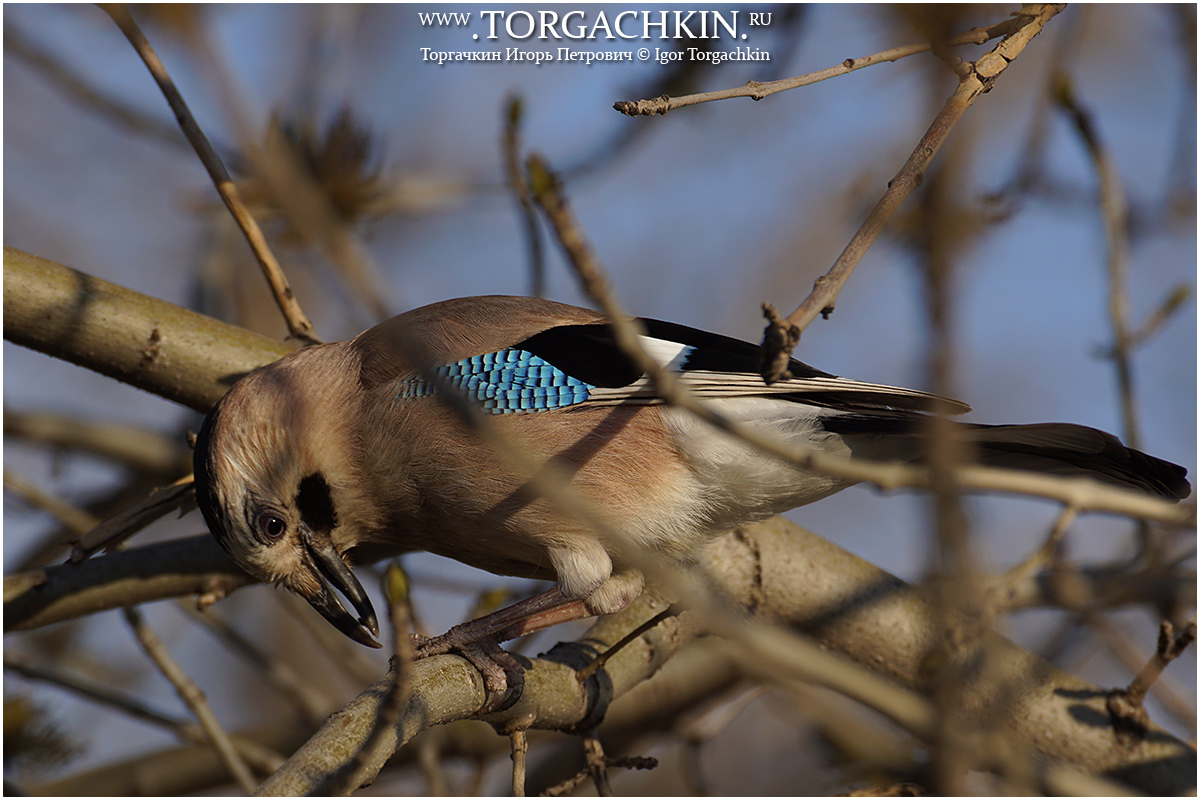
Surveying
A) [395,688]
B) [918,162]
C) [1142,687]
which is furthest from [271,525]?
[1142,687]

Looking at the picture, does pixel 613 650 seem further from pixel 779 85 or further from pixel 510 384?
pixel 779 85

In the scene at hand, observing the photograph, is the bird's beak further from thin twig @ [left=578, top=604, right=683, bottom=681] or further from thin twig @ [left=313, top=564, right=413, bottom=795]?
thin twig @ [left=313, top=564, right=413, bottom=795]

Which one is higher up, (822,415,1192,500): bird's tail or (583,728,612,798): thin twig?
(822,415,1192,500): bird's tail

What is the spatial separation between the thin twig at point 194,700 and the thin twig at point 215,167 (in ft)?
3.72

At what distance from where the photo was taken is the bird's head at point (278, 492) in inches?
117

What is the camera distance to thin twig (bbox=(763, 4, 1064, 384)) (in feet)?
4.81

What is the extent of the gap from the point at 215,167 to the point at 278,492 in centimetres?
103

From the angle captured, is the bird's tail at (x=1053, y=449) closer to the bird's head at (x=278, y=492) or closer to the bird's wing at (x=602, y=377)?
the bird's wing at (x=602, y=377)

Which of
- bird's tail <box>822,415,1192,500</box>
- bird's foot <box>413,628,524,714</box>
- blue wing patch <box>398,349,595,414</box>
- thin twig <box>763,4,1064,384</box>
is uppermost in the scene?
thin twig <box>763,4,1064,384</box>

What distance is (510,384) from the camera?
291 centimetres

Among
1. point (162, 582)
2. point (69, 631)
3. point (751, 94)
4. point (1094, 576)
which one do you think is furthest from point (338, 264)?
point (69, 631)

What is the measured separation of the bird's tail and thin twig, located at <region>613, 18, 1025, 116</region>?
0.97m

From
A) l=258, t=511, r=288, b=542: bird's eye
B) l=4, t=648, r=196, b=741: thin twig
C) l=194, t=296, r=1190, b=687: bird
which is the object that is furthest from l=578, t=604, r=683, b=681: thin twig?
l=4, t=648, r=196, b=741: thin twig

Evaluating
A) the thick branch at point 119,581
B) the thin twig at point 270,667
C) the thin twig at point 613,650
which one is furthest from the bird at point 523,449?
the thin twig at point 270,667
